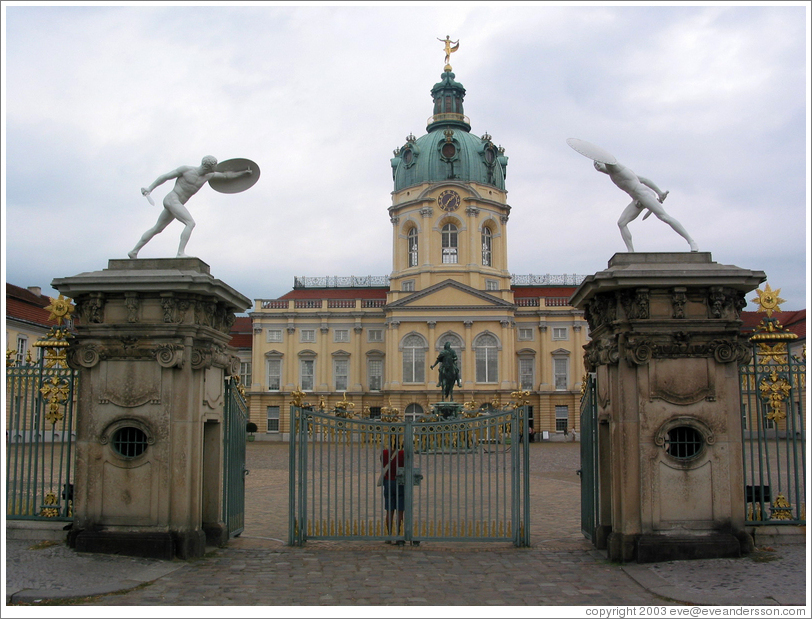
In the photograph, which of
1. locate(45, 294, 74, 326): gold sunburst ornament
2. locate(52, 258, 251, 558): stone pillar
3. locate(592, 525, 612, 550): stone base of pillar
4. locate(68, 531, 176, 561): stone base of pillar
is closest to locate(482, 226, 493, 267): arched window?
locate(592, 525, 612, 550): stone base of pillar

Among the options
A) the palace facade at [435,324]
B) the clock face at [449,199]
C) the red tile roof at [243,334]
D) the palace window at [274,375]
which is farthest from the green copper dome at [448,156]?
the red tile roof at [243,334]

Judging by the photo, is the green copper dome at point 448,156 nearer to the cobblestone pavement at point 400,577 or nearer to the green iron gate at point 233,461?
the green iron gate at point 233,461

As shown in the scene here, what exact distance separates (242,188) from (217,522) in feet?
14.8

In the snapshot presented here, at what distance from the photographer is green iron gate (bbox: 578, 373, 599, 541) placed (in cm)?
1060

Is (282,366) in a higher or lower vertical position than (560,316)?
lower

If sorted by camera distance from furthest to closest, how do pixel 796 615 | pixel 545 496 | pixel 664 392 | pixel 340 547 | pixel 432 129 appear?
pixel 432 129 < pixel 545 496 < pixel 340 547 < pixel 664 392 < pixel 796 615

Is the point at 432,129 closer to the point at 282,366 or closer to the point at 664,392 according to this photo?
the point at 282,366

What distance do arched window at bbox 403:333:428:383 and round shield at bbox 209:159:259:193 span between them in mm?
→ 42885

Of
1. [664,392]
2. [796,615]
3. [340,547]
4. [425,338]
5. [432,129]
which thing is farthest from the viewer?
[432,129]

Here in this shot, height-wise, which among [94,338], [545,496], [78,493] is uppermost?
[94,338]

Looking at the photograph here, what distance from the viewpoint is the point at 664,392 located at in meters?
9.45

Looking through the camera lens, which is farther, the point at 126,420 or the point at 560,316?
the point at 560,316

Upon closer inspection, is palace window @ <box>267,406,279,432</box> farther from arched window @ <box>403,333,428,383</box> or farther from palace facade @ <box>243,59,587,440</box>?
arched window @ <box>403,333,428,383</box>

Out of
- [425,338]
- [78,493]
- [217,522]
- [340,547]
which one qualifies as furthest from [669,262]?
[425,338]
